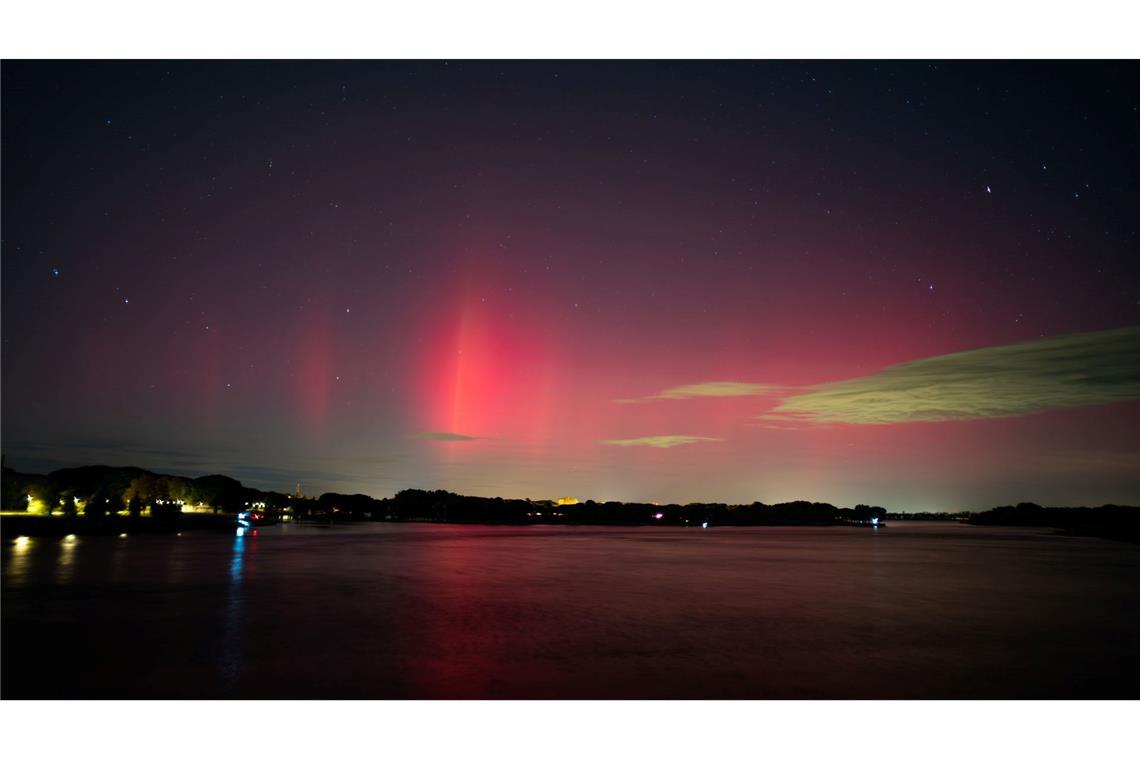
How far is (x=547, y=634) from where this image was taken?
1551 cm

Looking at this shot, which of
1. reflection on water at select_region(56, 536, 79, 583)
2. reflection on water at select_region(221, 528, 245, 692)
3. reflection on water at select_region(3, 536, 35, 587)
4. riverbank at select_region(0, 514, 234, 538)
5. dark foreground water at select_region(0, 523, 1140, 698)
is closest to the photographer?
dark foreground water at select_region(0, 523, 1140, 698)

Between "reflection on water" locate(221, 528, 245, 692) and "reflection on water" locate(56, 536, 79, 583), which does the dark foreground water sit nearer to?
"reflection on water" locate(221, 528, 245, 692)

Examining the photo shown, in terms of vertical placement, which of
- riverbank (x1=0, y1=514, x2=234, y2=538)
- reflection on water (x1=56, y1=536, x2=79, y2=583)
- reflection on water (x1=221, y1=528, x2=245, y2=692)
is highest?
reflection on water (x1=221, y1=528, x2=245, y2=692)

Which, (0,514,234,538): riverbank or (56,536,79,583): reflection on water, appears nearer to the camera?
(56,536,79,583): reflection on water

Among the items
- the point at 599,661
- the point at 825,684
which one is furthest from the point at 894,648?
the point at 599,661

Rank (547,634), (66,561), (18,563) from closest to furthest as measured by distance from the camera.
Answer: (547,634), (18,563), (66,561)

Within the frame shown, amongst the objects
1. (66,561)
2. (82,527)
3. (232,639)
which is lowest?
(82,527)

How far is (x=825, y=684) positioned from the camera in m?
11.6

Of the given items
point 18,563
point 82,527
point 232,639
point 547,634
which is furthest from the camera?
point 82,527

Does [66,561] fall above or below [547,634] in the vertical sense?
below

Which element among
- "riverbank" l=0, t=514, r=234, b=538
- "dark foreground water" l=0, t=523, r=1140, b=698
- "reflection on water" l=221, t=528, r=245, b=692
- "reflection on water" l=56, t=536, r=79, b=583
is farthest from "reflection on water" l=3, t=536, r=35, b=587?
"riverbank" l=0, t=514, r=234, b=538

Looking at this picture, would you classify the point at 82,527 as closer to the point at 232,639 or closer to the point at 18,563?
the point at 18,563

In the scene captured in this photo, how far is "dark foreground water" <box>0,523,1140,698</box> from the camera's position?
450 inches

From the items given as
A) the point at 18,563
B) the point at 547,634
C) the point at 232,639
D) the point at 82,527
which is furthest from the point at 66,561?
the point at 82,527
